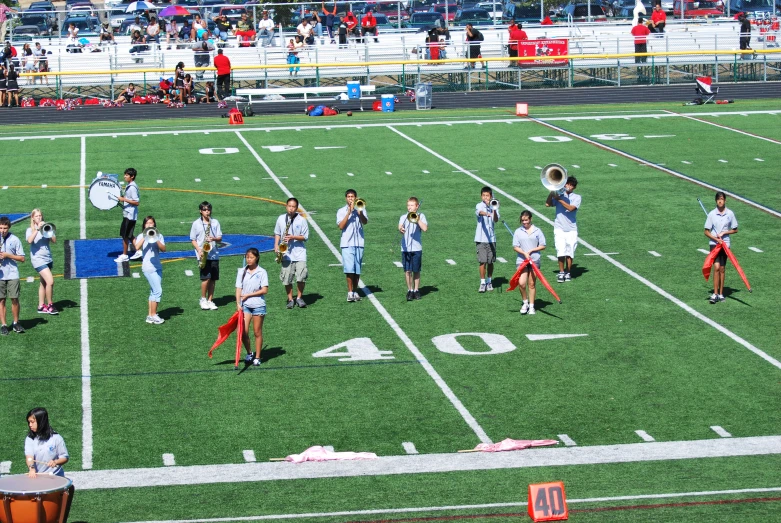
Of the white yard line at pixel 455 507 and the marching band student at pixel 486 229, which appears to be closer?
the white yard line at pixel 455 507

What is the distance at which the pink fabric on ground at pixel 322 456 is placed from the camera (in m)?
15.2

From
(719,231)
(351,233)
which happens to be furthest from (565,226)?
(351,233)

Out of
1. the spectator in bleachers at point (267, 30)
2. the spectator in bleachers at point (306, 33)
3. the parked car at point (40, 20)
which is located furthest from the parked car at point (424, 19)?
the parked car at point (40, 20)

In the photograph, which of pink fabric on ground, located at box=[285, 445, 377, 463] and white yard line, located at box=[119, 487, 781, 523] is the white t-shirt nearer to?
pink fabric on ground, located at box=[285, 445, 377, 463]

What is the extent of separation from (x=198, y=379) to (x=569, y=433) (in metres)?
5.22

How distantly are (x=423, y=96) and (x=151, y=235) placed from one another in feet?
90.8

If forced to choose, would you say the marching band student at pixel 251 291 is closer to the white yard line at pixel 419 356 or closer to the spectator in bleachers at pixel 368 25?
the white yard line at pixel 419 356

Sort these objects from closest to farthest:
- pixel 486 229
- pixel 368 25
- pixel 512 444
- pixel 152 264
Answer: pixel 512 444, pixel 152 264, pixel 486 229, pixel 368 25

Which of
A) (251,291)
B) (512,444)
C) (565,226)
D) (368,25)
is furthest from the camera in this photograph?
(368,25)

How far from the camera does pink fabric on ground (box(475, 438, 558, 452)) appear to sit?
A: 15.5m

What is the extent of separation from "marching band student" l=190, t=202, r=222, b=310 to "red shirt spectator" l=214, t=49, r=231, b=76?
26886mm

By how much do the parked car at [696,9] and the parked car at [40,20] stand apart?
32477 mm

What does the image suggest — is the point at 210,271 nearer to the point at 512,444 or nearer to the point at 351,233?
the point at 351,233

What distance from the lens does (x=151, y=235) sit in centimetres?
2048
